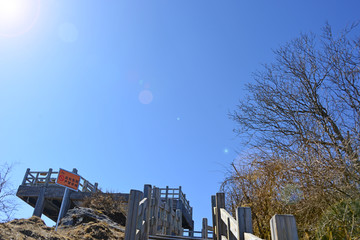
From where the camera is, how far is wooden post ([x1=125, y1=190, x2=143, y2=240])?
4410 millimetres

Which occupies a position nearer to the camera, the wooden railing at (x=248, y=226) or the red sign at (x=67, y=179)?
the wooden railing at (x=248, y=226)

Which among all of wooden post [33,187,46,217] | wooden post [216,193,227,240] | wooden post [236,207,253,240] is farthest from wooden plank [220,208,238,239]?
wooden post [33,187,46,217]

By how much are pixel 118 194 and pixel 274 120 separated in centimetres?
991

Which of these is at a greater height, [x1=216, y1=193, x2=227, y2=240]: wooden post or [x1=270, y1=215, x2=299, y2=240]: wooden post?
[x1=216, y1=193, x2=227, y2=240]: wooden post

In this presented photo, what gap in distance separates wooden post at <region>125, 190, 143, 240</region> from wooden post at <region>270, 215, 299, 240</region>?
9.94 feet

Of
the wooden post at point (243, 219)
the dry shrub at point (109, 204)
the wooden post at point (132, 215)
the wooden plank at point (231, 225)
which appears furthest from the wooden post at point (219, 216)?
the dry shrub at point (109, 204)

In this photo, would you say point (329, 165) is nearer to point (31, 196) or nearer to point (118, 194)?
point (118, 194)

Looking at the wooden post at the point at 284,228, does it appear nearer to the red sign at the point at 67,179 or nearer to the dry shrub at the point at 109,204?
the red sign at the point at 67,179

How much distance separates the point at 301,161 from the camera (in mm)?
3689

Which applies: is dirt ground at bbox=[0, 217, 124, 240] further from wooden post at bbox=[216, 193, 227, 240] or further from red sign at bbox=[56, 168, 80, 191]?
wooden post at bbox=[216, 193, 227, 240]

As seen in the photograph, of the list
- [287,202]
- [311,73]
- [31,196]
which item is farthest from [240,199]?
[31,196]

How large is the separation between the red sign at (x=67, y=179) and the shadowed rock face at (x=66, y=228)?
968 mm

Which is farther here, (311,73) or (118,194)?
(118,194)

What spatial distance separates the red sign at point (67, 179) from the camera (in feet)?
28.8
